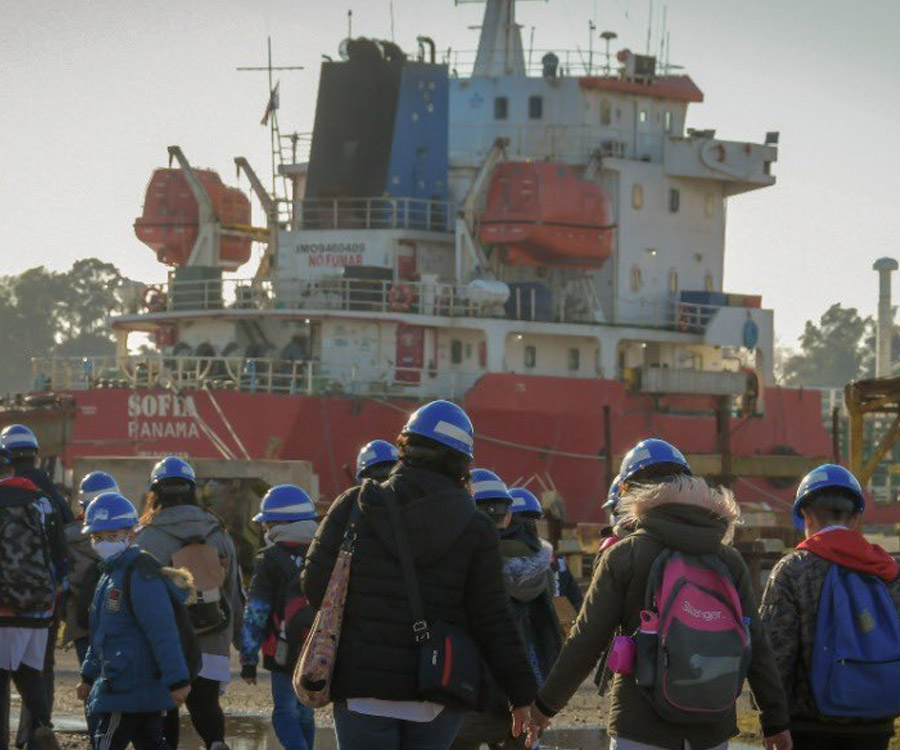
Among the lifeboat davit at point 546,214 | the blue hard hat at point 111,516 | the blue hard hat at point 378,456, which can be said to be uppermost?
the lifeboat davit at point 546,214

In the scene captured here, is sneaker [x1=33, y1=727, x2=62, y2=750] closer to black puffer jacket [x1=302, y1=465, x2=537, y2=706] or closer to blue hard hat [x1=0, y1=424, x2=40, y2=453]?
blue hard hat [x1=0, y1=424, x2=40, y2=453]

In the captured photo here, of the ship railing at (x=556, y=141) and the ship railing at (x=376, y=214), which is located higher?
the ship railing at (x=556, y=141)

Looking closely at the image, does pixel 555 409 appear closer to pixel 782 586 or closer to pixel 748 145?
pixel 748 145

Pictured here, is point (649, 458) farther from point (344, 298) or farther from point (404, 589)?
point (344, 298)

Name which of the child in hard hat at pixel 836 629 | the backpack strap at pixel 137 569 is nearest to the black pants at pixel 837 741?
the child in hard hat at pixel 836 629

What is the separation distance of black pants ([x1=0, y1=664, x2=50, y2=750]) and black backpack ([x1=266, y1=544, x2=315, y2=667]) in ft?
4.28

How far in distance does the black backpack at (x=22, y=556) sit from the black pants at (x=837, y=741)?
4.48 meters

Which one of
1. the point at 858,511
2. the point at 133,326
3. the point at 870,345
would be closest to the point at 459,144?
the point at 133,326

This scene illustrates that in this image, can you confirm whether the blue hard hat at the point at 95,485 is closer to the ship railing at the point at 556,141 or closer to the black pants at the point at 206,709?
the black pants at the point at 206,709

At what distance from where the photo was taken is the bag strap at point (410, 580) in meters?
6.79

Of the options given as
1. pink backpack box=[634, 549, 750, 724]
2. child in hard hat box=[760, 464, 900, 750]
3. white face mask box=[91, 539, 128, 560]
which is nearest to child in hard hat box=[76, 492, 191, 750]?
white face mask box=[91, 539, 128, 560]

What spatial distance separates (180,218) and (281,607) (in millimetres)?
32339

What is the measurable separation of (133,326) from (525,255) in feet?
26.6

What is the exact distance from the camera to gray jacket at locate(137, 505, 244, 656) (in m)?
10.2
